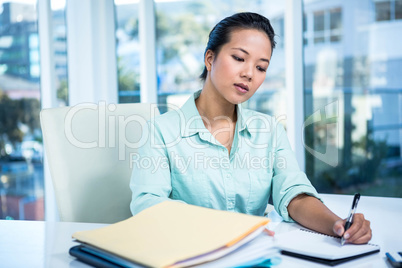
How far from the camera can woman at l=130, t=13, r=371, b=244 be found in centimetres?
130

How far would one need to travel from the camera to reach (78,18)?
277 cm

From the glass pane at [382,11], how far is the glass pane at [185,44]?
796 mm

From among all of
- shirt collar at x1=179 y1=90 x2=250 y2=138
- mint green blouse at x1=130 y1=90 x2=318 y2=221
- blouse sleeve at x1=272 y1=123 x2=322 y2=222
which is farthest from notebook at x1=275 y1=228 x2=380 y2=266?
shirt collar at x1=179 y1=90 x2=250 y2=138

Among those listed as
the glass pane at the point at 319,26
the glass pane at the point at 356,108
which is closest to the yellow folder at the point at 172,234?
the glass pane at the point at 356,108

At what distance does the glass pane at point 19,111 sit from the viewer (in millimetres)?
2355

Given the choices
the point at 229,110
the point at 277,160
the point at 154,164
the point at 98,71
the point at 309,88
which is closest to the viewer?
the point at 154,164

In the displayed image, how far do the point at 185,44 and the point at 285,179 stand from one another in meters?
1.87

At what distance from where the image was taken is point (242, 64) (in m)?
1.32

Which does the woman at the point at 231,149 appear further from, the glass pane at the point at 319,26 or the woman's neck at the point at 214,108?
the glass pane at the point at 319,26

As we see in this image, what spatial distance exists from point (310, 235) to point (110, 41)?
240 centimetres

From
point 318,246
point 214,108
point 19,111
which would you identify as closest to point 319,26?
point 214,108

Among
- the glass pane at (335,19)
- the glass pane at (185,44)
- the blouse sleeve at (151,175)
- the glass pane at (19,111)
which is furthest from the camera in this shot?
the glass pane at (185,44)

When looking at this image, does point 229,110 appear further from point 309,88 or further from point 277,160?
point 309,88

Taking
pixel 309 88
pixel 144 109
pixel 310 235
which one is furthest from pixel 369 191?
pixel 310 235
